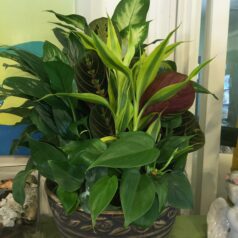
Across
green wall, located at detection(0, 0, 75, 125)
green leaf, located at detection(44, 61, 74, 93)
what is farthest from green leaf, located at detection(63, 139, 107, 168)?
green wall, located at detection(0, 0, 75, 125)

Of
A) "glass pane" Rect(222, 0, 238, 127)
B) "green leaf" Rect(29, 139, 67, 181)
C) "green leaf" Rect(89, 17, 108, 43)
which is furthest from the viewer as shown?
"glass pane" Rect(222, 0, 238, 127)

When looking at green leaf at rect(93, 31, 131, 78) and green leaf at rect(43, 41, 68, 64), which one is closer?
green leaf at rect(93, 31, 131, 78)

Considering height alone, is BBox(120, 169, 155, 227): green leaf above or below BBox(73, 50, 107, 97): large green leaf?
below

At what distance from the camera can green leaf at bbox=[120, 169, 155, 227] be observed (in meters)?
0.47

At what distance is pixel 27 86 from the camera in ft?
1.95

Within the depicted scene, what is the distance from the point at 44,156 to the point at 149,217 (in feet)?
0.67

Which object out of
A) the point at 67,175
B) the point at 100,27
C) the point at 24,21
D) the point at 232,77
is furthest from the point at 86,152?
the point at 232,77

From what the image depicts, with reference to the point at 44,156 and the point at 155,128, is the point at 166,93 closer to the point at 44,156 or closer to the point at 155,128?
the point at 155,128

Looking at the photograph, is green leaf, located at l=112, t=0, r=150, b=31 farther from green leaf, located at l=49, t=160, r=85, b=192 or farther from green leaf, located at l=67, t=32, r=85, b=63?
green leaf, located at l=49, t=160, r=85, b=192

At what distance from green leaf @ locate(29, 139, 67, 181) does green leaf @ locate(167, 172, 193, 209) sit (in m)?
0.19

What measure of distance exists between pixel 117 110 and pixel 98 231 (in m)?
0.21

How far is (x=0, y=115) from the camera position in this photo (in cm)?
86

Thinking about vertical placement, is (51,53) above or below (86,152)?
above

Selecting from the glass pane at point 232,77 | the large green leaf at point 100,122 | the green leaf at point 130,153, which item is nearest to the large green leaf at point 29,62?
the large green leaf at point 100,122
